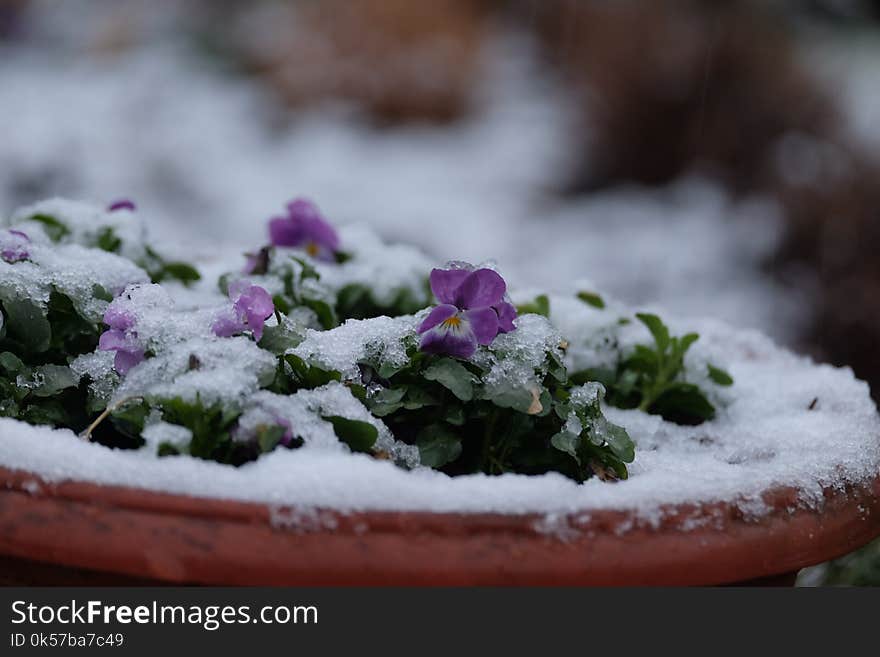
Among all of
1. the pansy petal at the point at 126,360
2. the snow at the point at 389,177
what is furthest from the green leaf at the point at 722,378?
the snow at the point at 389,177

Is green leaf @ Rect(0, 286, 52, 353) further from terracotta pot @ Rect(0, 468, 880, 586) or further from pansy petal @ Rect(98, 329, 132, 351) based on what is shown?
terracotta pot @ Rect(0, 468, 880, 586)

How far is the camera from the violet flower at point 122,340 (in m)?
0.87

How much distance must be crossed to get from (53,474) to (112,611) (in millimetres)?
108

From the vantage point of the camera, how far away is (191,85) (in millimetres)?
4109

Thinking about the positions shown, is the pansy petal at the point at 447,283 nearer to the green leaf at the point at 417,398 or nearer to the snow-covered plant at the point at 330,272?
the green leaf at the point at 417,398

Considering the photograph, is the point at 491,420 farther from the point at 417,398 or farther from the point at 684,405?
the point at 684,405

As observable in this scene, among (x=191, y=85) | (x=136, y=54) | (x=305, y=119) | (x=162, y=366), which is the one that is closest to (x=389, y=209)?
(x=305, y=119)

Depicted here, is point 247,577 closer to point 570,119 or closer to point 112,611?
point 112,611

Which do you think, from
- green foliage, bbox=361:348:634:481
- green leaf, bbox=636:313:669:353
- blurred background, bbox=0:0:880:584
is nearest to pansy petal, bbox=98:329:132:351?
green foliage, bbox=361:348:634:481

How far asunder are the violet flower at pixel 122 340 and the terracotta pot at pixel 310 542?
18cm

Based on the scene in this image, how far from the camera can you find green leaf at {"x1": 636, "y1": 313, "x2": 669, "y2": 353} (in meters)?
1.14

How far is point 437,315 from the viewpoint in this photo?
2.77 ft

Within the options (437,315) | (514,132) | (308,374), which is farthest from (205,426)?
(514,132)

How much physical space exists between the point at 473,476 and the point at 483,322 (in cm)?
17
